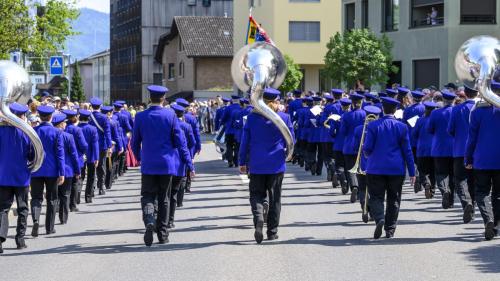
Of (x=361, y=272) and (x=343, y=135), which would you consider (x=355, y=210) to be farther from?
(x=361, y=272)

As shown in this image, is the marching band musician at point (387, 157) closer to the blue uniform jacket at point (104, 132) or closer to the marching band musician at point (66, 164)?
the marching band musician at point (66, 164)

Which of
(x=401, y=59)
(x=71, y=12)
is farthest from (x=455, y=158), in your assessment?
(x=401, y=59)

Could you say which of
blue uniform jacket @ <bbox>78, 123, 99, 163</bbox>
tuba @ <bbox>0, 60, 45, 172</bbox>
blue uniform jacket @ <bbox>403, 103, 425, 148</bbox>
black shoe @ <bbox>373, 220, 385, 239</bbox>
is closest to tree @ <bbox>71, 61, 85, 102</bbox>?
blue uniform jacket @ <bbox>403, 103, 425, 148</bbox>

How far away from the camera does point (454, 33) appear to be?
3981 centimetres

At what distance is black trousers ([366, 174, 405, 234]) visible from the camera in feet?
41.3

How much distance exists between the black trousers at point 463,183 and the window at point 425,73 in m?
26.2

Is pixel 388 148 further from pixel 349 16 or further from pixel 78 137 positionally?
pixel 349 16

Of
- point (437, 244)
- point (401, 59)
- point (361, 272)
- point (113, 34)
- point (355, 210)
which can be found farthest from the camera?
point (113, 34)

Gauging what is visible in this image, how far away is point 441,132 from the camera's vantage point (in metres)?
16.2

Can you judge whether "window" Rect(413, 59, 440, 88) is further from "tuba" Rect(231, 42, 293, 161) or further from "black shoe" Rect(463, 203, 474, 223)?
"tuba" Rect(231, 42, 293, 161)

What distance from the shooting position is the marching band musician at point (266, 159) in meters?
12.6

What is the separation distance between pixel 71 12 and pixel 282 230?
73.2 ft

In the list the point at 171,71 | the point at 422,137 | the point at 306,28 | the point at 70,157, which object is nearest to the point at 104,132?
the point at 70,157

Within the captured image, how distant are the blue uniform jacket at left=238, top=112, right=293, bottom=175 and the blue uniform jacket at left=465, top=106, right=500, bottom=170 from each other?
7.68ft
